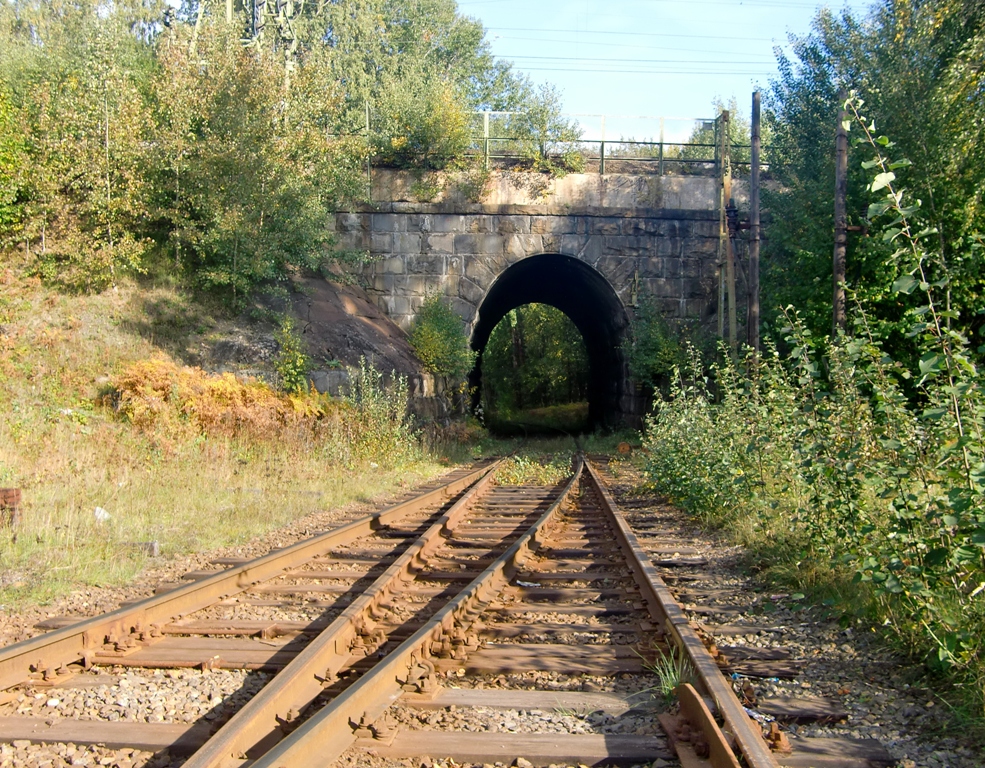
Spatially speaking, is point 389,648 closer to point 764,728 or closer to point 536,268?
point 764,728

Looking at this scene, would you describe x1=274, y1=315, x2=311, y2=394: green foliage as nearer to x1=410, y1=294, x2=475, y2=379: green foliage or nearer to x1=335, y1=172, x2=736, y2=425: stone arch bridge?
x1=410, y1=294, x2=475, y2=379: green foliage

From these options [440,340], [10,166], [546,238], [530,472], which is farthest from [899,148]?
[10,166]

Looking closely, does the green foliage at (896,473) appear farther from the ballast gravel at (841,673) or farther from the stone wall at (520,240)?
the stone wall at (520,240)

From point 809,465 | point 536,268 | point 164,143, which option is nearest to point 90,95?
point 164,143

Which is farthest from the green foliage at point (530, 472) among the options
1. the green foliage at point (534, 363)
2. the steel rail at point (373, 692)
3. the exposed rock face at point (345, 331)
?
the green foliage at point (534, 363)

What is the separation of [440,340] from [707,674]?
16.8m

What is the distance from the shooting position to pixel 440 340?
20.3 metres

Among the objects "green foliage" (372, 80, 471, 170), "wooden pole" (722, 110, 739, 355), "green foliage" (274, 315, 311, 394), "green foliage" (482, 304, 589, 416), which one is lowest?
"green foliage" (482, 304, 589, 416)

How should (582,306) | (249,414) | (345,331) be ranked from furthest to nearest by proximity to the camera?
1. (582,306)
2. (345,331)
3. (249,414)

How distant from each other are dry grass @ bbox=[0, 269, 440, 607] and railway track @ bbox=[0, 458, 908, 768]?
142cm

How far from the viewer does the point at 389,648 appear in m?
4.55

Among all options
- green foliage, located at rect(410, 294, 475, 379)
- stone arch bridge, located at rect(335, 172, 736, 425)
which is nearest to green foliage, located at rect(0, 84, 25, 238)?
stone arch bridge, located at rect(335, 172, 736, 425)

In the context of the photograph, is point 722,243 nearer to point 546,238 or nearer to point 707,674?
point 546,238

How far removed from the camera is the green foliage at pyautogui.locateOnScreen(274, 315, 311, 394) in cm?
1550
